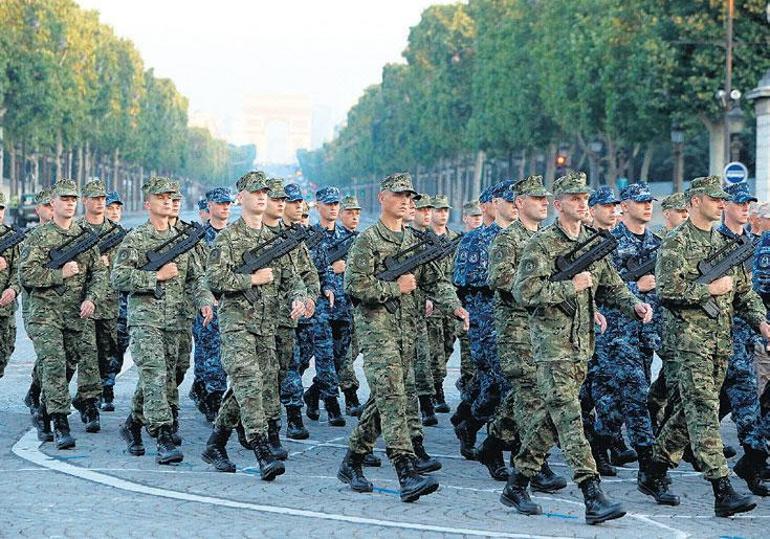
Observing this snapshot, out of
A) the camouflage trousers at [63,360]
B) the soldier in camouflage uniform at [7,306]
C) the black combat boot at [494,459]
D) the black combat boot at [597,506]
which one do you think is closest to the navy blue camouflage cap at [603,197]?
the black combat boot at [494,459]

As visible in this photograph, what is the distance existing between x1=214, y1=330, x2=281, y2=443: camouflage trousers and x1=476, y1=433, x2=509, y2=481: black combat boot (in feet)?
4.88

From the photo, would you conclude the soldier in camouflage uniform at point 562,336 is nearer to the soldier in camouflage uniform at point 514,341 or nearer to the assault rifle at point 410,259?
the soldier in camouflage uniform at point 514,341

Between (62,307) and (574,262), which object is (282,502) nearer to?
(574,262)

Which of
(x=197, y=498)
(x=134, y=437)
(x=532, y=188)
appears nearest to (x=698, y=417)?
(x=532, y=188)

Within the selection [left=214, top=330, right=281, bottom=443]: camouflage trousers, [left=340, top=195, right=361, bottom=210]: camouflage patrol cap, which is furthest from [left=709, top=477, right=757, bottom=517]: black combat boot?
[left=340, top=195, right=361, bottom=210]: camouflage patrol cap

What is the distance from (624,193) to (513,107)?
59134 mm

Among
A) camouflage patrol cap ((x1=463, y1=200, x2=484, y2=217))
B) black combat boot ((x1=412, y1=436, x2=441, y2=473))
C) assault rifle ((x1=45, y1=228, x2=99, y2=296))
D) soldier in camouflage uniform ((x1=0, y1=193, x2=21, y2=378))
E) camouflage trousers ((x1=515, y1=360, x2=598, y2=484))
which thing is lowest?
black combat boot ((x1=412, y1=436, x2=441, y2=473))

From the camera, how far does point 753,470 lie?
1049 cm

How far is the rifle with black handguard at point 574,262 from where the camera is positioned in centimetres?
928

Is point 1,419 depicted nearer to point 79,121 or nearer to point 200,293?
point 200,293

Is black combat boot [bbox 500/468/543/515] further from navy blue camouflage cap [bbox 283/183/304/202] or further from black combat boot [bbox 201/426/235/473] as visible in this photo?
navy blue camouflage cap [bbox 283/183/304/202]

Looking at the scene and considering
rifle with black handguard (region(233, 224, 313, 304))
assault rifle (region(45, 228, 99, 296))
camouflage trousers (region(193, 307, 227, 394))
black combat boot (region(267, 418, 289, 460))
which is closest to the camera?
rifle with black handguard (region(233, 224, 313, 304))

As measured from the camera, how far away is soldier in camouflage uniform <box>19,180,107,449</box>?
12.6 meters

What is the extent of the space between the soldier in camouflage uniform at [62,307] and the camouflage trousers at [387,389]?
3002 mm
